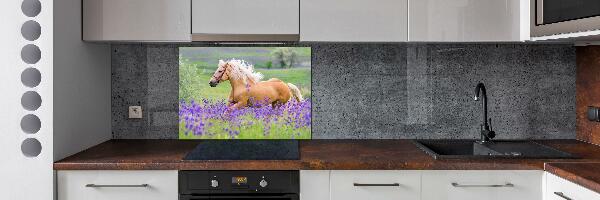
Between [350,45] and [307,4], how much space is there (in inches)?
19.1

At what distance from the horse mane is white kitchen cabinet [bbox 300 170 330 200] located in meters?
0.85

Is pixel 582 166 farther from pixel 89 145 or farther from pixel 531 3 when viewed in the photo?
pixel 89 145

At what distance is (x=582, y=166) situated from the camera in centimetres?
228

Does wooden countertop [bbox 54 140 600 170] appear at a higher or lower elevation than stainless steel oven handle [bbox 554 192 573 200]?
higher

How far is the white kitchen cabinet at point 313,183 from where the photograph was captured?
7.84ft

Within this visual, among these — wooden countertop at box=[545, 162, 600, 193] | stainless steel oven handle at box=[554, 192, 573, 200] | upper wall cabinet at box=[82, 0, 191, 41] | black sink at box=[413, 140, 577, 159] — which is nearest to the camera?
wooden countertop at box=[545, 162, 600, 193]

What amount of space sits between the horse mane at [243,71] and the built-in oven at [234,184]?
0.82 m

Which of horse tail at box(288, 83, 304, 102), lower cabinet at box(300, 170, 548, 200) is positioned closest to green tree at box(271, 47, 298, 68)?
horse tail at box(288, 83, 304, 102)

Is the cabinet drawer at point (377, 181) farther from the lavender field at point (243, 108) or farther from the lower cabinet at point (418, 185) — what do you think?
the lavender field at point (243, 108)

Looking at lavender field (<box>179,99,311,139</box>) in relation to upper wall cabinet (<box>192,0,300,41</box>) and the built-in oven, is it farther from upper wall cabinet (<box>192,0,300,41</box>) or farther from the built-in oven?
the built-in oven

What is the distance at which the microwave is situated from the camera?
217cm

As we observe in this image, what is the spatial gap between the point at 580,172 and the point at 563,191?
0.12 meters

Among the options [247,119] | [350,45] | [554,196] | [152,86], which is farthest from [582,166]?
[152,86]

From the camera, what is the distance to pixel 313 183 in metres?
2.39
